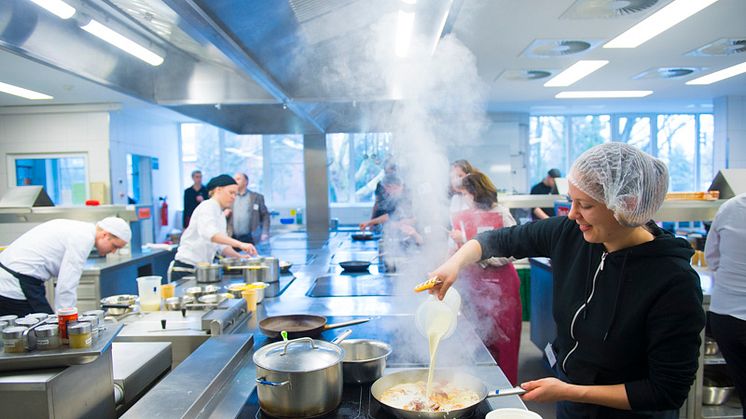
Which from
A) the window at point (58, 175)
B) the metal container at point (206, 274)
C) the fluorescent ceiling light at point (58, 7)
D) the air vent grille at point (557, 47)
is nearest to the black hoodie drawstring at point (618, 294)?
the fluorescent ceiling light at point (58, 7)

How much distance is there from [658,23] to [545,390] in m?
4.17

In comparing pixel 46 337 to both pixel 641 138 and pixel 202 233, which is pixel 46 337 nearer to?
pixel 202 233

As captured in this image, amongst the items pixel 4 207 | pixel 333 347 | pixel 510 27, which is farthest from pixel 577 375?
pixel 4 207

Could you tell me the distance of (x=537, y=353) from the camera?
418cm

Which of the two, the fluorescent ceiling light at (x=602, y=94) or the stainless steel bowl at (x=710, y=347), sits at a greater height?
the fluorescent ceiling light at (x=602, y=94)

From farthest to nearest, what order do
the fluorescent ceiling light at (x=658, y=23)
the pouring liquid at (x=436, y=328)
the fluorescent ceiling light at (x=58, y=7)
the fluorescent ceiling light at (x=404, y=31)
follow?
the fluorescent ceiling light at (x=658, y=23)
the fluorescent ceiling light at (x=404, y=31)
the fluorescent ceiling light at (x=58, y=7)
the pouring liquid at (x=436, y=328)

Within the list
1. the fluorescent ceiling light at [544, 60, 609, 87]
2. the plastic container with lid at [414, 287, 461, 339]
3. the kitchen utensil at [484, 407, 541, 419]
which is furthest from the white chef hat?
the fluorescent ceiling light at [544, 60, 609, 87]

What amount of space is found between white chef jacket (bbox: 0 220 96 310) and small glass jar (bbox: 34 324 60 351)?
1708 millimetres

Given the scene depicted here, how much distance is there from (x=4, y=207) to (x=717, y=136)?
1051 centimetres

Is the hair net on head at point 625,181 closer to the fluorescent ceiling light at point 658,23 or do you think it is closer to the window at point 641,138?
the fluorescent ceiling light at point 658,23

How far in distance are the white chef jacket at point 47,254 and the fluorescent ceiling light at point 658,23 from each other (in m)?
4.56

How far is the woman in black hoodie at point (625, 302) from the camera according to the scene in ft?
4.10

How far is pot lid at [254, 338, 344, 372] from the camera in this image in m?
1.24

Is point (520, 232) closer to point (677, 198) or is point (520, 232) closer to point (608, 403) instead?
point (608, 403)
